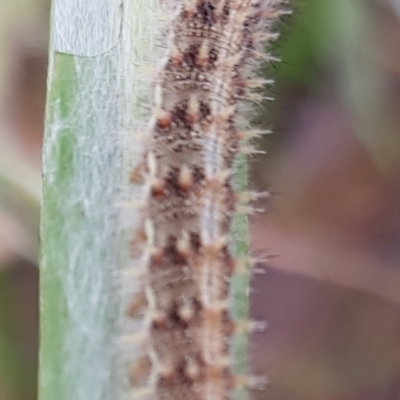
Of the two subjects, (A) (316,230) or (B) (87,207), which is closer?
(B) (87,207)

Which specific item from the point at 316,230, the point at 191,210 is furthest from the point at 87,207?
the point at 316,230

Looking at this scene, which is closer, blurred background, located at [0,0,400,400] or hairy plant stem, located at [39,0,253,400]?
hairy plant stem, located at [39,0,253,400]

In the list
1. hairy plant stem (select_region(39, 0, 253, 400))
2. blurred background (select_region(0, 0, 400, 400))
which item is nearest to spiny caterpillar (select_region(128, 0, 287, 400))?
hairy plant stem (select_region(39, 0, 253, 400))

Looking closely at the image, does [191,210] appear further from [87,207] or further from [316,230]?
[316,230]

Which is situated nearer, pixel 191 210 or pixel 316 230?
pixel 191 210

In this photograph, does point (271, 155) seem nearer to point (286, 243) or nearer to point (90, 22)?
point (286, 243)

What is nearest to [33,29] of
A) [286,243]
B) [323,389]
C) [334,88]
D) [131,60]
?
[131,60]

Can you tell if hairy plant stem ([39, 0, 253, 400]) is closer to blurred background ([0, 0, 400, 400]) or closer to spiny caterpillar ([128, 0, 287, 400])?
spiny caterpillar ([128, 0, 287, 400])
